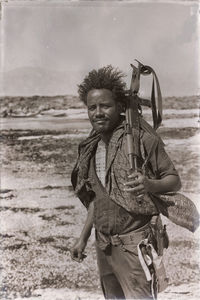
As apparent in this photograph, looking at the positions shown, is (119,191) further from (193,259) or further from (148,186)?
(193,259)

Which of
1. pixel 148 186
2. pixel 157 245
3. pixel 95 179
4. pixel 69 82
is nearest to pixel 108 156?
pixel 95 179

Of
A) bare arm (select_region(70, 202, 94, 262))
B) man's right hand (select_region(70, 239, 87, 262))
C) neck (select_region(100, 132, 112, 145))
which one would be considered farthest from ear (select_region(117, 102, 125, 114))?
man's right hand (select_region(70, 239, 87, 262))

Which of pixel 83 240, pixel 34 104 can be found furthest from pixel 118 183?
pixel 34 104

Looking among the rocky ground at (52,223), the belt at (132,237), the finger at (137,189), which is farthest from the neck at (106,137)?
the rocky ground at (52,223)

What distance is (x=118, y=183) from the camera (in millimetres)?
1797

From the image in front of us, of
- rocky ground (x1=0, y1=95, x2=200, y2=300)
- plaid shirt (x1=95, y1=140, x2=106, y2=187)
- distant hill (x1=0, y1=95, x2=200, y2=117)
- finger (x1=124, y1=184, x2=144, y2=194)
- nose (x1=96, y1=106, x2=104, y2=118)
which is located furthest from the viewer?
distant hill (x1=0, y1=95, x2=200, y2=117)

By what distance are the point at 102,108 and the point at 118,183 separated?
12.7 inches

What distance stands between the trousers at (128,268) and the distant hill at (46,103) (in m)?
1.26

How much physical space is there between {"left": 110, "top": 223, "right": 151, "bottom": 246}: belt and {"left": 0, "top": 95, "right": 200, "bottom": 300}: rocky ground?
2.68 feet

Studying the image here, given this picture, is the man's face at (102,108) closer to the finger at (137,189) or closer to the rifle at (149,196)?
the rifle at (149,196)

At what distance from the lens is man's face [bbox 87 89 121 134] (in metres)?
1.78

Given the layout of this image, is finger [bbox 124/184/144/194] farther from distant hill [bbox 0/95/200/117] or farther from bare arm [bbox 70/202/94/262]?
distant hill [bbox 0/95/200/117]

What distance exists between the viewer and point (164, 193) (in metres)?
1.77

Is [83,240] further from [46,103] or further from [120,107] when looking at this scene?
[46,103]
